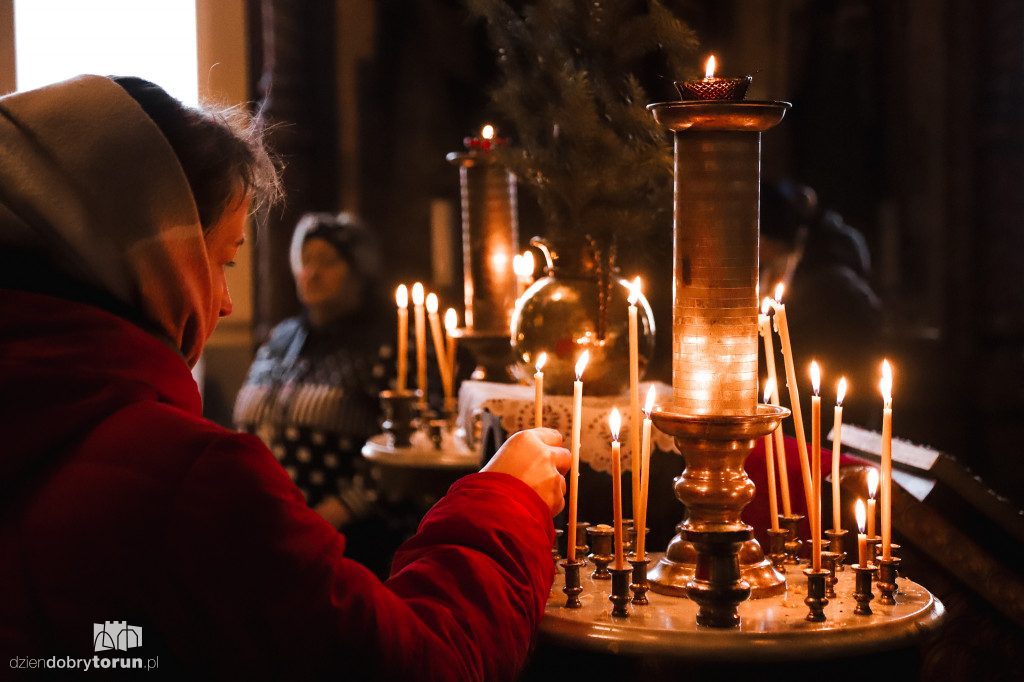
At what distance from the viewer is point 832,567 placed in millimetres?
1356

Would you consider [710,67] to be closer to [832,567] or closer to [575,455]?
[575,455]

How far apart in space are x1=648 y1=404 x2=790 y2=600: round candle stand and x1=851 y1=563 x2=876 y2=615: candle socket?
0.13 meters

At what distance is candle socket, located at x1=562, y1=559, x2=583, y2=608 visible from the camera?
1267 millimetres

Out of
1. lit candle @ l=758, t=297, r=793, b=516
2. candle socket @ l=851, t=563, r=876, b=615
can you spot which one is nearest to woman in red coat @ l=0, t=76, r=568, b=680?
candle socket @ l=851, t=563, r=876, b=615

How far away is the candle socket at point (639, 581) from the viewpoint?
1.28 meters

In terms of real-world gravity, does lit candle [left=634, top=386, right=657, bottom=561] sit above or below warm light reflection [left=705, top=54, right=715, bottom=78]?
below

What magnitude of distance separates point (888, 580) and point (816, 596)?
141 millimetres

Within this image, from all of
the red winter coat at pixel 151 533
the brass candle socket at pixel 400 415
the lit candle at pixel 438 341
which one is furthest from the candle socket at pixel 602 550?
the lit candle at pixel 438 341

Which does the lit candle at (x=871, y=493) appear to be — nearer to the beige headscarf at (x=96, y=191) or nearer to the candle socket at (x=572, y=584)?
the candle socket at (x=572, y=584)

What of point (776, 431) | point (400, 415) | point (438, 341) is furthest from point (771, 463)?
point (438, 341)

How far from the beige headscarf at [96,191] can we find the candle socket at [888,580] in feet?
2.92

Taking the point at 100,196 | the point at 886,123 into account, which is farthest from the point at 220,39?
the point at 100,196

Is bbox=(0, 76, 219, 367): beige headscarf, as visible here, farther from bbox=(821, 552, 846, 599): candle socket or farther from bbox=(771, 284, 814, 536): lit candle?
bbox=(821, 552, 846, 599): candle socket

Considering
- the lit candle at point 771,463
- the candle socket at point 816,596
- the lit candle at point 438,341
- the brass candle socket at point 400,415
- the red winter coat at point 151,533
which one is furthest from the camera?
the lit candle at point 438,341
